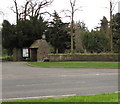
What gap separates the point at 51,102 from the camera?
24.3ft

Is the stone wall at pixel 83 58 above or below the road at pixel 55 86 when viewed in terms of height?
above

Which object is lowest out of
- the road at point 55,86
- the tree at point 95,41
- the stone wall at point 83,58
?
the road at point 55,86

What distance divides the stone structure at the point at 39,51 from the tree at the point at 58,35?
43.5 ft

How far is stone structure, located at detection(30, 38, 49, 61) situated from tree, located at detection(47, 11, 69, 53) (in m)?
13.3

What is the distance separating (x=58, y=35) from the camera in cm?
5769

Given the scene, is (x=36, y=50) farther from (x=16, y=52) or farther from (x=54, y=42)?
(x=54, y=42)

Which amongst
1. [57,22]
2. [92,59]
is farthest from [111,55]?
[57,22]

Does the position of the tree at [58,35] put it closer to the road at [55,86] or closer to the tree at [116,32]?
the tree at [116,32]

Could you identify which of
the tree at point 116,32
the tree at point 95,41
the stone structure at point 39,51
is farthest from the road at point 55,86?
the tree at point 95,41

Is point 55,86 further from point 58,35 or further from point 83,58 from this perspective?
point 58,35

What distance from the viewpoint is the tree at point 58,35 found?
187 ft

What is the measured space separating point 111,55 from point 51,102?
29963mm

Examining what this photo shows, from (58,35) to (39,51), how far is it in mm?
17130

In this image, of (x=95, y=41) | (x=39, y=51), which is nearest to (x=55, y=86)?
(x=39, y=51)
